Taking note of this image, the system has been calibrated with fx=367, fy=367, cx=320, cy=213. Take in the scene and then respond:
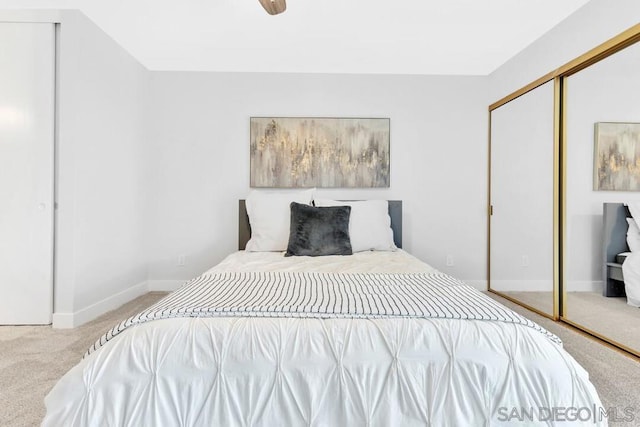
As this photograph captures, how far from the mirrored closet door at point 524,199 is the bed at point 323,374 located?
2.05 metres

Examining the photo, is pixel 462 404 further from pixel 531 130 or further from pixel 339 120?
pixel 339 120

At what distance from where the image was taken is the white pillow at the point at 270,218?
3.24m

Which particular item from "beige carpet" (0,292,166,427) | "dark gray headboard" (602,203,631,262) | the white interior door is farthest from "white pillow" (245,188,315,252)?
"dark gray headboard" (602,203,631,262)

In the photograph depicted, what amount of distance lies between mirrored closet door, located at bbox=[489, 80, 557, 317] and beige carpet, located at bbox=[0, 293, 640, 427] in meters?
0.47

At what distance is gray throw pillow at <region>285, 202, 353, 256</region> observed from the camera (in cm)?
294

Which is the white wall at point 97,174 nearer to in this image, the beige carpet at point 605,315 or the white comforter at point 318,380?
the white comforter at point 318,380

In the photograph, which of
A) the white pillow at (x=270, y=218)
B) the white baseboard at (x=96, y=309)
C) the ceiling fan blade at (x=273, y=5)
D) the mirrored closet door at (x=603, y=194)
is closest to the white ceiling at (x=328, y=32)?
the ceiling fan blade at (x=273, y=5)

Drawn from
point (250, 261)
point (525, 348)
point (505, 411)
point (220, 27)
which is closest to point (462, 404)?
point (505, 411)

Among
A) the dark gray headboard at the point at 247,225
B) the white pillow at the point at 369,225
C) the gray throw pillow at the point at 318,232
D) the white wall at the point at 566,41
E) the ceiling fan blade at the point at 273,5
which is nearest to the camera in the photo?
the ceiling fan blade at the point at 273,5

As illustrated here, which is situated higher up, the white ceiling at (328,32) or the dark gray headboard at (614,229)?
the white ceiling at (328,32)

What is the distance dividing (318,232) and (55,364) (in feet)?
6.16

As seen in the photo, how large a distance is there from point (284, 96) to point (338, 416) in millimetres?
3266

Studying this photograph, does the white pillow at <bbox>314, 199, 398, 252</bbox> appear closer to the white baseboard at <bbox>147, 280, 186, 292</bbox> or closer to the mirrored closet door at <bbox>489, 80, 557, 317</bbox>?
the mirrored closet door at <bbox>489, 80, 557, 317</bbox>

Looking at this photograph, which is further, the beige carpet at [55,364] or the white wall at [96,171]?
the white wall at [96,171]
